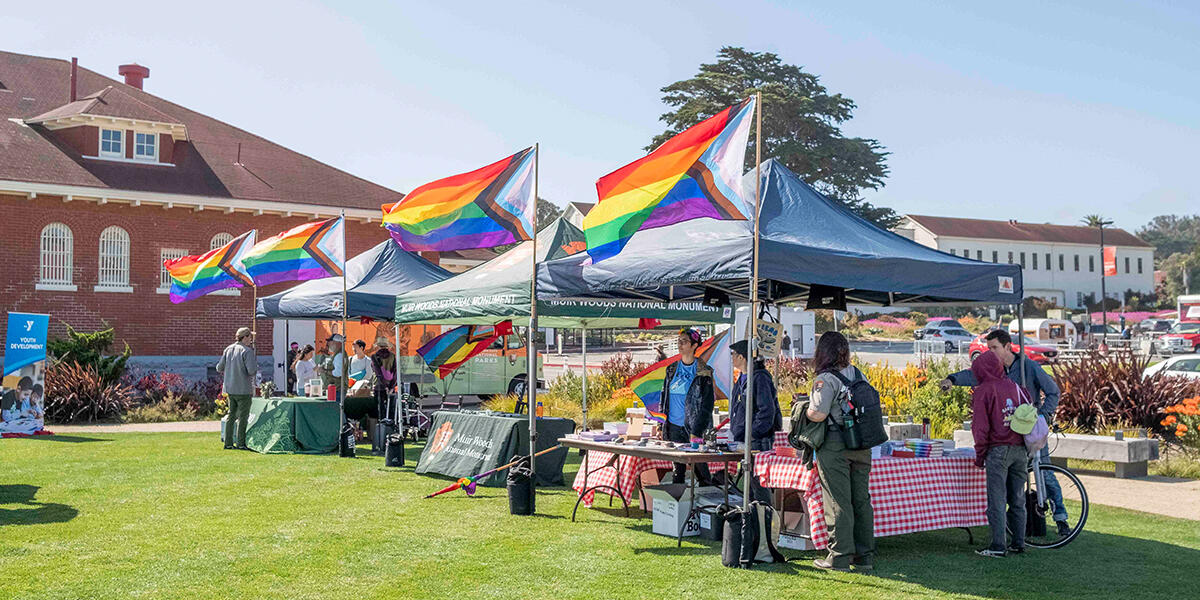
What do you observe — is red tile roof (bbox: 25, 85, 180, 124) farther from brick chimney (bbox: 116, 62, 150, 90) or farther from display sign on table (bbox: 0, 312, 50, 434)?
display sign on table (bbox: 0, 312, 50, 434)

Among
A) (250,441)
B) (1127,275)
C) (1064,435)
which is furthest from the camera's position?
(1127,275)

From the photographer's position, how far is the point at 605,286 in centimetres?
1018

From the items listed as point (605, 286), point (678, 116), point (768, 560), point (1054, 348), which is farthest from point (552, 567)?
point (1054, 348)

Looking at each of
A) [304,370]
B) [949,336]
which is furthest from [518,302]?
[949,336]

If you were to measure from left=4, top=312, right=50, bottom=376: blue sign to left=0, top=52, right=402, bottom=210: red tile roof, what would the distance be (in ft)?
29.1

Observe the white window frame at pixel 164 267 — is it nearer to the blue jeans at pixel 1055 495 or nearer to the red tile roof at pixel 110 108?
the red tile roof at pixel 110 108

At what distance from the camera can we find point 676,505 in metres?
9.47

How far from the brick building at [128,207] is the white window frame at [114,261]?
0.03 m

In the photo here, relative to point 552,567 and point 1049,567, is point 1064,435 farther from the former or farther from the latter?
point 552,567

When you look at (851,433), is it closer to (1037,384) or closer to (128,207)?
(1037,384)

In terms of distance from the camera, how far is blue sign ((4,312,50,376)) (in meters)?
18.3

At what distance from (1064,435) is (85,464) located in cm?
1334

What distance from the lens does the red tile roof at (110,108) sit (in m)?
28.3

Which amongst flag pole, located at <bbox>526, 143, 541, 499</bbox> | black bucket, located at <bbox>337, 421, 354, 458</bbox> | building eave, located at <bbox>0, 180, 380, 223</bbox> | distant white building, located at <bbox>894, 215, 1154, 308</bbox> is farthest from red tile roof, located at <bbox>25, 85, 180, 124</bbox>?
distant white building, located at <bbox>894, 215, 1154, 308</bbox>
